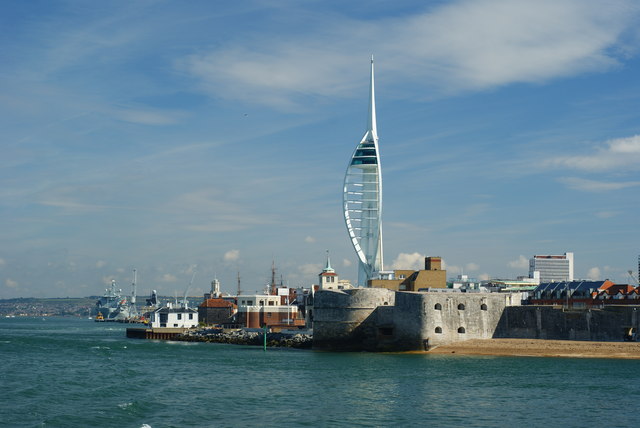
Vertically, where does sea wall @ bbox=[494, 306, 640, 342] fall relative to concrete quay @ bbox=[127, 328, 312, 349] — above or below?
above

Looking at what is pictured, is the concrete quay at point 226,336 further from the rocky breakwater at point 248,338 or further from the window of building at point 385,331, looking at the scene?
the window of building at point 385,331

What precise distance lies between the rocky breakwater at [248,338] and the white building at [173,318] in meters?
5.90

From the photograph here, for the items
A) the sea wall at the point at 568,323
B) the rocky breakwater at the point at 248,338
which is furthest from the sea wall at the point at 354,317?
the sea wall at the point at 568,323

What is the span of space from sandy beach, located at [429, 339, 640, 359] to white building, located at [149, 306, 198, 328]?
203 ft

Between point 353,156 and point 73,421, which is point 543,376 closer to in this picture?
point 73,421

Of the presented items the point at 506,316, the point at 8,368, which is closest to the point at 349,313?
the point at 506,316

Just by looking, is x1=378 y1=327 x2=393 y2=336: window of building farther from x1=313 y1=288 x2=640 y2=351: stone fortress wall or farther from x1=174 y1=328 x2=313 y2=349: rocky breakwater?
x1=174 y1=328 x2=313 y2=349: rocky breakwater

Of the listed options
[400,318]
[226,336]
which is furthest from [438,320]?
[226,336]

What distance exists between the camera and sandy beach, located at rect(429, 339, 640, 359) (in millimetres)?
68706

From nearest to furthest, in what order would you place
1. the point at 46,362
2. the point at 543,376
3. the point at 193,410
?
1. the point at 193,410
2. the point at 543,376
3. the point at 46,362

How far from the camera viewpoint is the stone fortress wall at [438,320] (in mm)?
72688

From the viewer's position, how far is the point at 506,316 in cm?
7725

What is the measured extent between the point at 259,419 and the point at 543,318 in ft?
137

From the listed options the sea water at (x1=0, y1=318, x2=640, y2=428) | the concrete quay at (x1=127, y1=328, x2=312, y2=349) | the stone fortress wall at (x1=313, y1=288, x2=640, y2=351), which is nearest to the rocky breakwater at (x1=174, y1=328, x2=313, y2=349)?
the concrete quay at (x1=127, y1=328, x2=312, y2=349)
